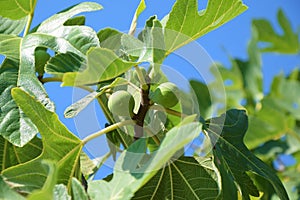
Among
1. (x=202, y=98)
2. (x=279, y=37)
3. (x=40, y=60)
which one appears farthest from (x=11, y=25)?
(x=279, y=37)

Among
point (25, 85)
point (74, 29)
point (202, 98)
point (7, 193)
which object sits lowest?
point (202, 98)

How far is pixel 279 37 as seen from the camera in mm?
3656

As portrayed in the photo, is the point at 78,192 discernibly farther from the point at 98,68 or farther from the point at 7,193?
the point at 98,68

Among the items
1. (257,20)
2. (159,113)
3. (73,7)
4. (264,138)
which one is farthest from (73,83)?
(257,20)

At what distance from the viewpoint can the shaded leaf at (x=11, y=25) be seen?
1.32 meters

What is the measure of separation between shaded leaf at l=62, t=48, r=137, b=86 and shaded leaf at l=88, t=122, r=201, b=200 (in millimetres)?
150

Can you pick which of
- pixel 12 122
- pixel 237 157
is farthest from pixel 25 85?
pixel 237 157

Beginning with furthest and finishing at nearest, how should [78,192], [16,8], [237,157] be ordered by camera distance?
1. [16,8]
2. [237,157]
3. [78,192]

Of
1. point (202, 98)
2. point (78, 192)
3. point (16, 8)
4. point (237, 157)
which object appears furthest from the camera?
point (202, 98)

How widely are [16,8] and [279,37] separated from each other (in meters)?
2.63

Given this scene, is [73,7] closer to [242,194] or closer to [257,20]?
[242,194]

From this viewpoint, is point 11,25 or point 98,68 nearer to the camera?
point 98,68

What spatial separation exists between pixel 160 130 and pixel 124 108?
142 mm

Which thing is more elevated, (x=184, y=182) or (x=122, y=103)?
(x=122, y=103)
